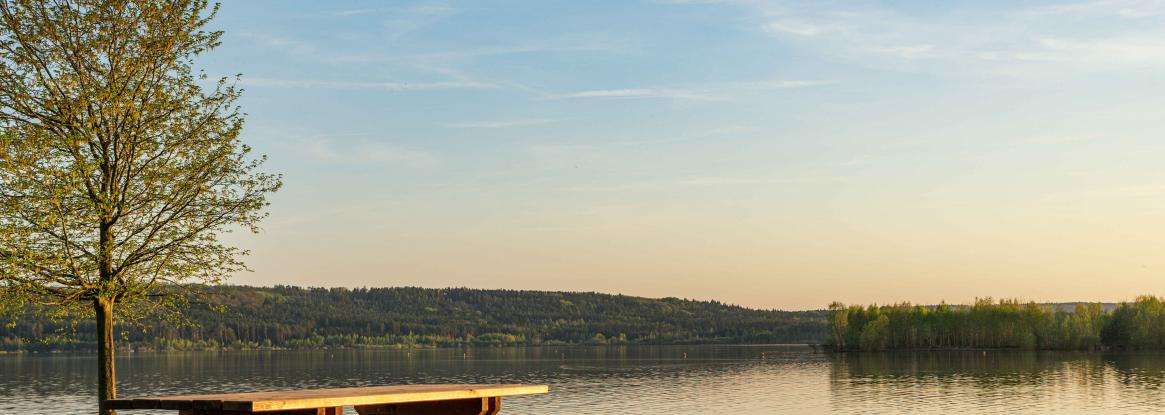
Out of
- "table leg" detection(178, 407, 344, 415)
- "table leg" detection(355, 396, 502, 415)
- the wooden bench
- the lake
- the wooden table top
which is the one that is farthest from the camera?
the lake

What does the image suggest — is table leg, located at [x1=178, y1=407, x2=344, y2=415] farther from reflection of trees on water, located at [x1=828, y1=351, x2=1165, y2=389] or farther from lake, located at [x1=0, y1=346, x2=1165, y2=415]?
reflection of trees on water, located at [x1=828, y1=351, x2=1165, y2=389]

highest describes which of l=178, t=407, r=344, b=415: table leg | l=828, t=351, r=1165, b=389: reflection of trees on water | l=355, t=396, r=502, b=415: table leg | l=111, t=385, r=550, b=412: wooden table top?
l=111, t=385, r=550, b=412: wooden table top

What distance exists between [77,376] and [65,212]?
459ft

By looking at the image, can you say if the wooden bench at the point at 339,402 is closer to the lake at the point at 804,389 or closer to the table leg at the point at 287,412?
the table leg at the point at 287,412

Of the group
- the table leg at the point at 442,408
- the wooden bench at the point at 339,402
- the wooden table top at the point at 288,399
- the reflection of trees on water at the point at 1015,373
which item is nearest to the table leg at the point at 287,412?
the wooden bench at the point at 339,402

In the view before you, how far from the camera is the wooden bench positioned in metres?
16.2

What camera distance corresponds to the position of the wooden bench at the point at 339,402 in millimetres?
16203

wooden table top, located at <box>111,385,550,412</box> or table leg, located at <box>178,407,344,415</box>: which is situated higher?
wooden table top, located at <box>111,385,550,412</box>

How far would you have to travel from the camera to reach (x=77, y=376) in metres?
152

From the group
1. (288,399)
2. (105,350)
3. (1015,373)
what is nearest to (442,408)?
(288,399)

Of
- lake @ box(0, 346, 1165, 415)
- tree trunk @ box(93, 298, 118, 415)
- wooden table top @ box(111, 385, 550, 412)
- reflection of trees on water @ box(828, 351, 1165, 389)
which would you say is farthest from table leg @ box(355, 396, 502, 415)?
reflection of trees on water @ box(828, 351, 1165, 389)

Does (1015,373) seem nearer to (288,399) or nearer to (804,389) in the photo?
(804,389)

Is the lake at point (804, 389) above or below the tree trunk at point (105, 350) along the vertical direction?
below

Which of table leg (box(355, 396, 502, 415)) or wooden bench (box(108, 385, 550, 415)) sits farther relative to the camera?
table leg (box(355, 396, 502, 415))
